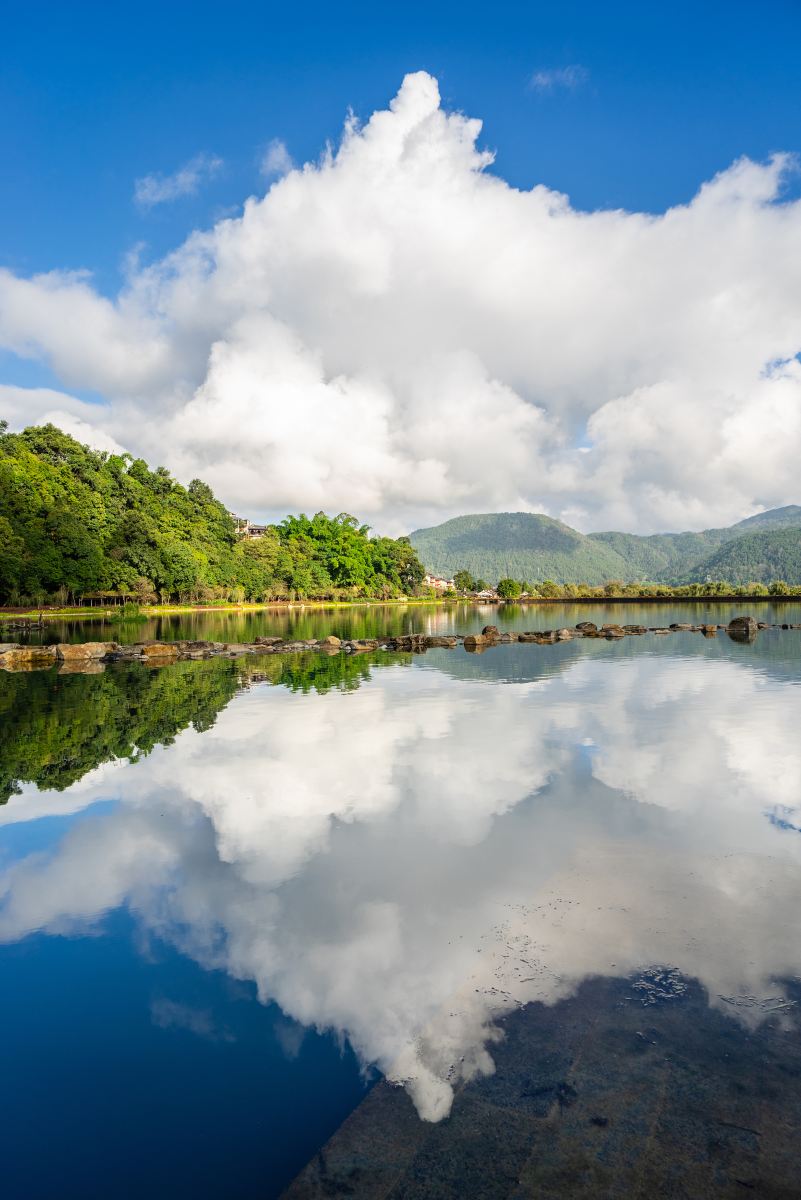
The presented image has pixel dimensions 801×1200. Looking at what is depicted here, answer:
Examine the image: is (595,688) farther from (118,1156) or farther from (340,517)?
(340,517)

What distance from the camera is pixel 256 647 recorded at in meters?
41.9

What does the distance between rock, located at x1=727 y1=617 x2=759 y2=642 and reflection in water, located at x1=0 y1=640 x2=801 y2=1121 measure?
33.1 meters

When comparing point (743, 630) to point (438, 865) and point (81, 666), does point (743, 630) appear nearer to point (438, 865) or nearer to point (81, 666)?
point (81, 666)

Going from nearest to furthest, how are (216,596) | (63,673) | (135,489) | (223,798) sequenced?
(223,798)
(63,673)
(135,489)
(216,596)

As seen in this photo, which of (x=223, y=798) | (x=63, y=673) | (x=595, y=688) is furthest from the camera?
(x=63, y=673)

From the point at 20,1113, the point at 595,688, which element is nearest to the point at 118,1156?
the point at 20,1113

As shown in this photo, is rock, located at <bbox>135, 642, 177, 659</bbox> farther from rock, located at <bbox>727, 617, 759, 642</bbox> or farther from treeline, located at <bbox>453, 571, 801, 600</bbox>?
treeline, located at <bbox>453, 571, 801, 600</bbox>

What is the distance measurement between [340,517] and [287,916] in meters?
156

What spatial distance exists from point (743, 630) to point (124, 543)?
2854 inches

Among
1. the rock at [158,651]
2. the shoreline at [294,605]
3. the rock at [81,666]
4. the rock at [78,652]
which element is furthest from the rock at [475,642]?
the shoreline at [294,605]

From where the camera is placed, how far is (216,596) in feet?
357

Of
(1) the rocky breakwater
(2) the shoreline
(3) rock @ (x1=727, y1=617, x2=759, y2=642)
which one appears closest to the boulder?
(1) the rocky breakwater

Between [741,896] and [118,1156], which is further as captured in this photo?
[741,896]

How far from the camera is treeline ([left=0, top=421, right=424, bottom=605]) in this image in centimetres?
7338
